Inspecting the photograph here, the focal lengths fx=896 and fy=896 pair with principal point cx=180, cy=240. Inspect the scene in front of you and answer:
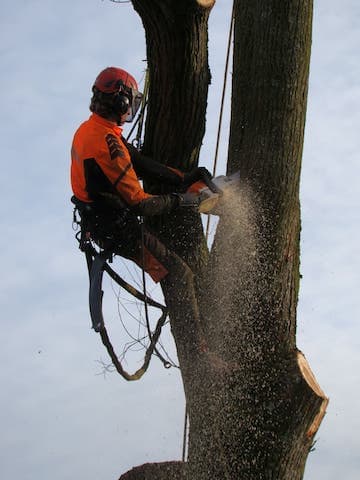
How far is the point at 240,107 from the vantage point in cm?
511

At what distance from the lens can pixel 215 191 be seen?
16.6 feet

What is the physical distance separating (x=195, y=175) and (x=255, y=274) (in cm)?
78

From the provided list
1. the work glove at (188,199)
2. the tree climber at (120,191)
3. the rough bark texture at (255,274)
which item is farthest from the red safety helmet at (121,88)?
the work glove at (188,199)

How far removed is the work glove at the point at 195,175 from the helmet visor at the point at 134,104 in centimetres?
48

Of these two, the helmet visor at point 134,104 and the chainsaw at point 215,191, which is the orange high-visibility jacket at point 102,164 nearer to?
the helmet visor at point 134,104

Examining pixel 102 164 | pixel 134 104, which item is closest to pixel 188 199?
pixel 102 164

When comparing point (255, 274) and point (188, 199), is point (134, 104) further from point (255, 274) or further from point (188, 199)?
point (255, 274)

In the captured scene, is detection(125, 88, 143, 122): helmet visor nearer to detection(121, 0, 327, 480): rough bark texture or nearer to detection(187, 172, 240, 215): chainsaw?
detection(121, 0, 327, 480): rough bark texture

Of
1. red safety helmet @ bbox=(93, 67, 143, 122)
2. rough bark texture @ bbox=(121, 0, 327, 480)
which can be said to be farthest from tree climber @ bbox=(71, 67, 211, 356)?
rough bark texture @ bbox=(121, 0, 327, 480)

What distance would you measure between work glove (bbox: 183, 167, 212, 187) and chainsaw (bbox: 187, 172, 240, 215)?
0.04 m

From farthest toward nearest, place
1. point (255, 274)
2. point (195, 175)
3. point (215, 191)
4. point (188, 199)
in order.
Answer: point (195, 175) < point (188, 199) < point (215, 191) < point (255, 274)

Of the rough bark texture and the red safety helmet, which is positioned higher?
the red safety helmet

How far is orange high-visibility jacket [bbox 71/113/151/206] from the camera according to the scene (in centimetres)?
507

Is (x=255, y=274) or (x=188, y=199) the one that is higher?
(x=188, y=199)
